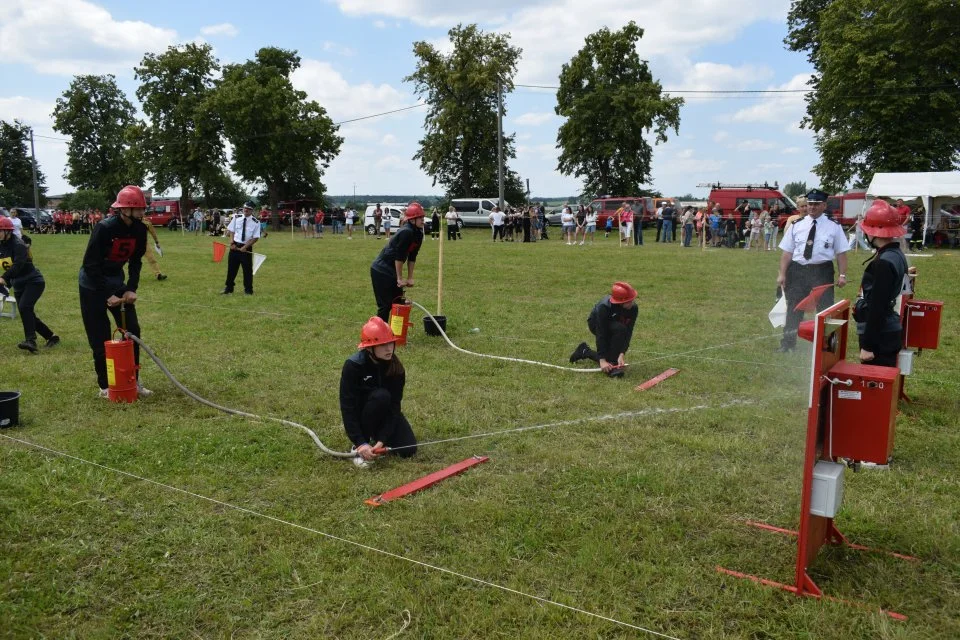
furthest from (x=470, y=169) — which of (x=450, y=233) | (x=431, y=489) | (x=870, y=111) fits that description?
(x=431, y=489)

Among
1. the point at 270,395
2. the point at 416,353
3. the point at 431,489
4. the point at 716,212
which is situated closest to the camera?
the point at 431,489

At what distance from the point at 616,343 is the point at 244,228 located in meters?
9.35

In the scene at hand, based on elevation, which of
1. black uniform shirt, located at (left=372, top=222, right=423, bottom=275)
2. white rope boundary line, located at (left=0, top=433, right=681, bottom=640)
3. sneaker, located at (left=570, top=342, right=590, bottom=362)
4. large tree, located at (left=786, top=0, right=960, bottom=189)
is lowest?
white rope boundary line, located at (left=0, top=433, right=681, bottom=640)

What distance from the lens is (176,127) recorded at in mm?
58375

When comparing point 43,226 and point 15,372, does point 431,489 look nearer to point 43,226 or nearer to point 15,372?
point 15,372

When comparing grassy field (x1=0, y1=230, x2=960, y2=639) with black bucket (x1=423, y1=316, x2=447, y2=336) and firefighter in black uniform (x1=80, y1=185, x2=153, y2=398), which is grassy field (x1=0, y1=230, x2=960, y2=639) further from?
black bucket (x1=423, y1=316, x2=447, y2=336)

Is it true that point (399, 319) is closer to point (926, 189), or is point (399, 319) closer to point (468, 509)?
point (468, 509)

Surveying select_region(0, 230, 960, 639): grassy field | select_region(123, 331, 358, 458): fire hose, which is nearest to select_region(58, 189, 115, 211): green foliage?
select_region(0, 230, 960, 639): grassy field

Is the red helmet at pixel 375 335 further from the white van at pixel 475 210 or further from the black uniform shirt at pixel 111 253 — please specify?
the white van at pixel 475 210

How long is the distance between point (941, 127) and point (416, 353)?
3639 centimetres

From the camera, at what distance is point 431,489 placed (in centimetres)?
497

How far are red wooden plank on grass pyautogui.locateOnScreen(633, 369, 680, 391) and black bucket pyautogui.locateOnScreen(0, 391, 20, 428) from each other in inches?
219

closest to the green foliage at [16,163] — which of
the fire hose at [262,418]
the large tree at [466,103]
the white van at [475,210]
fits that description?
the large tree at [466,103]

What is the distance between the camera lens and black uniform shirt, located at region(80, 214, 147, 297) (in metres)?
6.81
